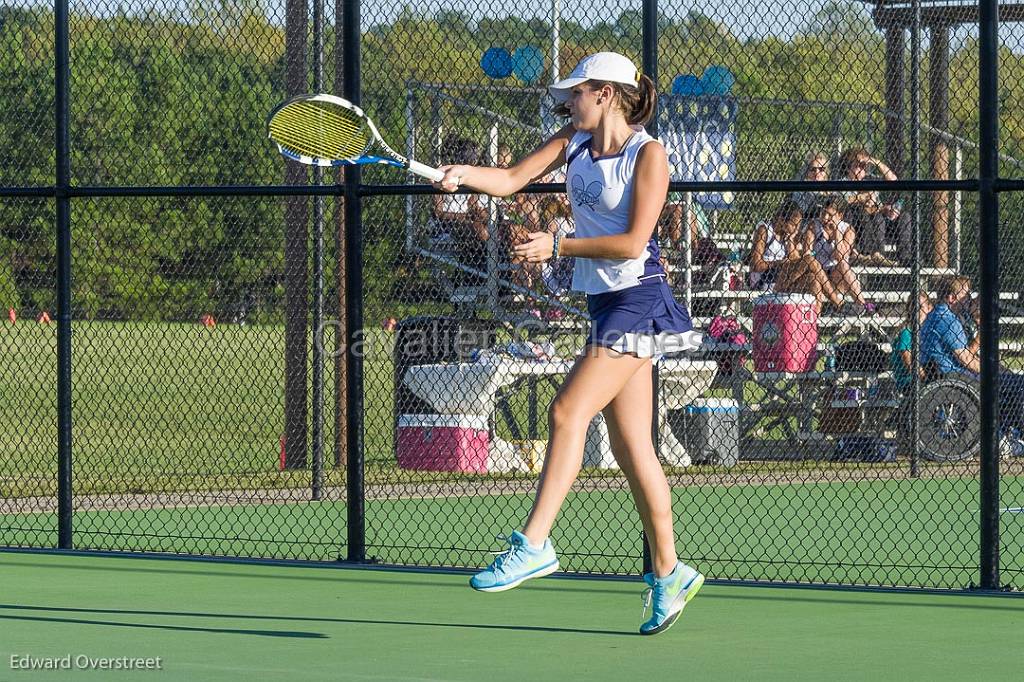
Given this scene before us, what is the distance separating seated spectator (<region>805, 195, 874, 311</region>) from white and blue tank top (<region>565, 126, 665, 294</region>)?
641 cm

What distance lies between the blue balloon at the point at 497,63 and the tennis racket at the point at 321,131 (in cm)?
399

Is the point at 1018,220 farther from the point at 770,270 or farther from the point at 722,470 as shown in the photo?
the point at 722,470

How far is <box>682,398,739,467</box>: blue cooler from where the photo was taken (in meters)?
13.4

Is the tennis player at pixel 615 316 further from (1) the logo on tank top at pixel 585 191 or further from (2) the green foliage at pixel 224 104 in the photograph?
(2) the green foliage at pixel 224 104

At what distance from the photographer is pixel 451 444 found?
12.6m

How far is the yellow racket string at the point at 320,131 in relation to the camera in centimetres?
692

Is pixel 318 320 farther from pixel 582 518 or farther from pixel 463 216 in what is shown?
pixel 582 518

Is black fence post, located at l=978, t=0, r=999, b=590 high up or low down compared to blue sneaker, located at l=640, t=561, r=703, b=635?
up

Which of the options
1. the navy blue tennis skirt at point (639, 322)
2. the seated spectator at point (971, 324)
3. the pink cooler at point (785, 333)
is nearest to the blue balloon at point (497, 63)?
the pink cooler at point (785, 333)

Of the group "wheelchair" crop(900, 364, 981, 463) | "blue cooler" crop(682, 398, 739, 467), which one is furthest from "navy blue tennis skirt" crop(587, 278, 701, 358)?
"wheelchair" crop(900, 364, 981, 463)

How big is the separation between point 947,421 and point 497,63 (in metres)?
4.54

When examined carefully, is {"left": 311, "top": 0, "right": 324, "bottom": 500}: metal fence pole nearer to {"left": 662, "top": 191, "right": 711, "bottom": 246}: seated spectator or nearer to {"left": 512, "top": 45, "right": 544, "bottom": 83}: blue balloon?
{"left": 512, "top": 45, "right": 544, "bottom": 83}: blue balloon

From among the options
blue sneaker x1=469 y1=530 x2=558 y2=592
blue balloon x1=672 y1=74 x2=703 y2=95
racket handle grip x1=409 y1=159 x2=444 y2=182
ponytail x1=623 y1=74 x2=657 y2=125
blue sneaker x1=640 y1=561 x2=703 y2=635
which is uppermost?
blue balloon x1=672 y1=74 x2=703 y2=95

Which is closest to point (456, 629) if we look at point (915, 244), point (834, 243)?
point (915, 244)
